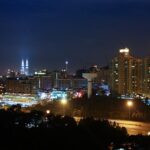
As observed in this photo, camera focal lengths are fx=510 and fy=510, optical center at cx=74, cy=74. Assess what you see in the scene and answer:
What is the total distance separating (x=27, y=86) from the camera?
44.1 metres

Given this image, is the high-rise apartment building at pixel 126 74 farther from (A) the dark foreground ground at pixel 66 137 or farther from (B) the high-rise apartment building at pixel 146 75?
(A) the dark foreground ground at pixel 66 137

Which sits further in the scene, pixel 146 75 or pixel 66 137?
pixel 146 75

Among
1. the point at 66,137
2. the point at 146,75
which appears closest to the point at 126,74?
the point at 146,75

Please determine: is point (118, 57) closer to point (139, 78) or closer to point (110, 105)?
point (139, 78)

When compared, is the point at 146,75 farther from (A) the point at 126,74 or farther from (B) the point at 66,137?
(B) the point at 66,137

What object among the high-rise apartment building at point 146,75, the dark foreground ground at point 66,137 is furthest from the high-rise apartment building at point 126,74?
the dark foreground ground at point 66,137

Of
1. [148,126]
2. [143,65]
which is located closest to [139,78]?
[143,65]

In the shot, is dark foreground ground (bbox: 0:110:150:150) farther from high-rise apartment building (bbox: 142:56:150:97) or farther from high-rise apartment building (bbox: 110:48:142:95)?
high-rise apartment building (bbox: 110:48:142:95)

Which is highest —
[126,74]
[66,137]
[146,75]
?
[126,74]

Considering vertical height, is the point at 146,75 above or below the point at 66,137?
above

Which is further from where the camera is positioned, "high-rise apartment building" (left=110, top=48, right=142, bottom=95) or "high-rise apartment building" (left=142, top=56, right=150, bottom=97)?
"high-rise apartment building" (left=110, top=48, right=142, bottom=95)

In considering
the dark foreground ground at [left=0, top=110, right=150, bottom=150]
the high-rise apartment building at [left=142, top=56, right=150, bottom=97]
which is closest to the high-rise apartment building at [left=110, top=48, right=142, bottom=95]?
the high-rise apartment building at [left=142, top=56, right=150, bottom=97]

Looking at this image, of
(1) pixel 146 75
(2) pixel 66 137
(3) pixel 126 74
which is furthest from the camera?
(3) pixel 126 74

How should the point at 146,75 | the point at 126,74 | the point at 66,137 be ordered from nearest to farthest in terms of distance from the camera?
the point at 66,137, the point at 146,75, the point at 126,74
